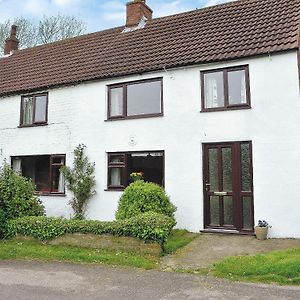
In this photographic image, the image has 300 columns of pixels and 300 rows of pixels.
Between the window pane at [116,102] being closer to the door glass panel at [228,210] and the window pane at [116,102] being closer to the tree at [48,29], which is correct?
the door glass panel at [228,210]

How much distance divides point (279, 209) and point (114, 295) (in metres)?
6.36

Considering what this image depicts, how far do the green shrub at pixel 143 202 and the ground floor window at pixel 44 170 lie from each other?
468 centimetres

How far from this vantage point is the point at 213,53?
40.1 feet

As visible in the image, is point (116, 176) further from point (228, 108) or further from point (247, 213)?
point (247, 213)

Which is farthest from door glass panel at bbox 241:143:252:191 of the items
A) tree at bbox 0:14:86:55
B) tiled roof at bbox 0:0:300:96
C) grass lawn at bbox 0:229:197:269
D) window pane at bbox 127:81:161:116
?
tree at bbox 0:14:86:55

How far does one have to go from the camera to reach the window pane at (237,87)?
11594 millimetres

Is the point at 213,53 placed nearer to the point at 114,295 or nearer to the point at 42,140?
the point at 42,140

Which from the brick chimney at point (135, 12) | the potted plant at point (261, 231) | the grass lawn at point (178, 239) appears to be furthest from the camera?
the brick chimney at point (135, 12)

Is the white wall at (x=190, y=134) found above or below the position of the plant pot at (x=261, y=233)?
above

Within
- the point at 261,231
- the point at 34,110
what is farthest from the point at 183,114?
the point at 34,110

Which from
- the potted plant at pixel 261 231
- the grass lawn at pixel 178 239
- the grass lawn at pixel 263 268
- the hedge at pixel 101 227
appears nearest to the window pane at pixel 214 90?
the potted plant at pixel 261 231

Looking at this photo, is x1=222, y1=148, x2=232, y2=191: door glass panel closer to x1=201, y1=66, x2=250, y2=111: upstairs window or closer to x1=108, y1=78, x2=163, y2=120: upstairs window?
x1=201, y1=66, x2=250, y2=111: upstairs window

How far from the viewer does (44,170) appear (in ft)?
52.0

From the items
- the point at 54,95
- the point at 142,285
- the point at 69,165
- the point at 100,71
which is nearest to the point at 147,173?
the point at 69,165
